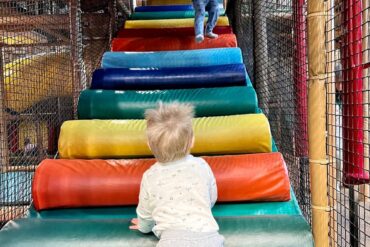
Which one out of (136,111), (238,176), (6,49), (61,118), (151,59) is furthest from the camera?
(6,49)

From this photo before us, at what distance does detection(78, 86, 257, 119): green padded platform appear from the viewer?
8.27 feet

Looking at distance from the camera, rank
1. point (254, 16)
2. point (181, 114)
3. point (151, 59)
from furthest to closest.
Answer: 1. point (254, 16)
2. point (151, 59)
3. point (181, 114)

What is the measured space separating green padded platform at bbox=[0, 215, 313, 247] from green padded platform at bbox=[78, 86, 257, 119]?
3.09 feet

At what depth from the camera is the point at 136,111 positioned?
2541 mm

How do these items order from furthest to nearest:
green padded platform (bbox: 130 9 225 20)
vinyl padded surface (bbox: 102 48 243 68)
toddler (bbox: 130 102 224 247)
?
1. green padded platform (bbox: 130 9 225 20)
2. vinyl padded surface (bbox: 102 48 243 68)
3. toddler (bbox: 130 102 224 247)

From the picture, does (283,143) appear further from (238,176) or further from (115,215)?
(115,215)

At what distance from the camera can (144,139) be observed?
2.24m

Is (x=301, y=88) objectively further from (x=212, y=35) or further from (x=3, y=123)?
(x=3, y=123)

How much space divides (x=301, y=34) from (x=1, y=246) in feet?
6.42

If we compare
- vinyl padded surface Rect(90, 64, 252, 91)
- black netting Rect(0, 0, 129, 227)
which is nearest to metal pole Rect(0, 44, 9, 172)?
black netting Rect(0, 0, 129, 227)

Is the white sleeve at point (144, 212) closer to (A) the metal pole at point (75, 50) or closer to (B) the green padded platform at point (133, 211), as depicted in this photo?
(B) the green padded platform at point (133, 211)

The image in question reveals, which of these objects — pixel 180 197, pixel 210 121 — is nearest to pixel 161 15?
pixel 210 121

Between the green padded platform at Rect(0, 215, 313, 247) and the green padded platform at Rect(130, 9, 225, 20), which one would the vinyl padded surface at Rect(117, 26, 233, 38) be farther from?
the green padded platform at Rect(0, 215, 313, 247)

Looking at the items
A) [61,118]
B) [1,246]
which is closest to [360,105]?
[1,246]
